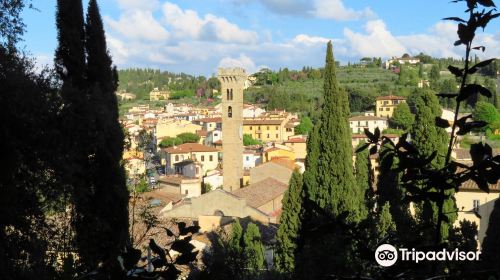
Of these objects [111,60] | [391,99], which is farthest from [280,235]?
[391,99]

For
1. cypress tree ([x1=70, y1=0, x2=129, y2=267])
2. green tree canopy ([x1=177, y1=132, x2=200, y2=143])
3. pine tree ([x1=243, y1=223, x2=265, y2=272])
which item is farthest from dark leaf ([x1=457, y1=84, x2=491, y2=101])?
green tree canopy ([x1=177, y1=132, x2=200, y2=143])

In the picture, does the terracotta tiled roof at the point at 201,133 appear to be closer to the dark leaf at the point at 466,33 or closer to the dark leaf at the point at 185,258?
the dark leaf at the point at 185,258

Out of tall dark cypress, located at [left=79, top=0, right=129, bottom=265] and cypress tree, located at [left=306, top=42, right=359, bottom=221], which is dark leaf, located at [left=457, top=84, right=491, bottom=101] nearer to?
tall dark cypress, located at [left=79, top=0, right=129, bottom=265]

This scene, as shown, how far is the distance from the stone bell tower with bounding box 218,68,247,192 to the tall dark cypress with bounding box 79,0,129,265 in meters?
27.3

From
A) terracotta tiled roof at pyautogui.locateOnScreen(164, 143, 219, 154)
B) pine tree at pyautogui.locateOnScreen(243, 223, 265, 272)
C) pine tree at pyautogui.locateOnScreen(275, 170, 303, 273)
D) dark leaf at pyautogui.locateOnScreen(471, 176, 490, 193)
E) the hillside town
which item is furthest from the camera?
terracotta tiled roof at pyautogui.locateOnScreen(164, 143, 219, 154)

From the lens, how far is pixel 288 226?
16875mm

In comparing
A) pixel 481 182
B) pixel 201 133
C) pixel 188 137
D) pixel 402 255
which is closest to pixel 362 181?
pixel 402 255

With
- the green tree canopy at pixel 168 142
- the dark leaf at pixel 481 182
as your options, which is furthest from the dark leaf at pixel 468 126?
the green tree canopy at pixel 168 142

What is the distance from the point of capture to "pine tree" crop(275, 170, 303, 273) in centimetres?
1608

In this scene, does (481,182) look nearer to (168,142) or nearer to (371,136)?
(371,136)

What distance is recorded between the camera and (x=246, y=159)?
52.4 metres

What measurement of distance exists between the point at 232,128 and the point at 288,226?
22.8 meters

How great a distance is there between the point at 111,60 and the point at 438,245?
10.3m

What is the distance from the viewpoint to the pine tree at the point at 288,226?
16.1 metres
